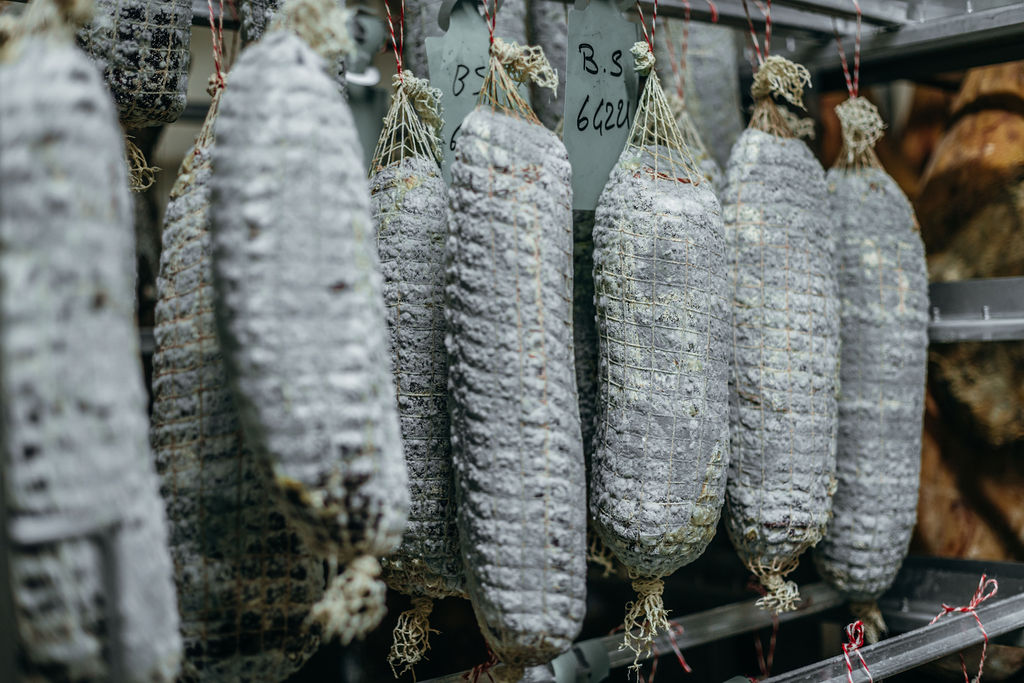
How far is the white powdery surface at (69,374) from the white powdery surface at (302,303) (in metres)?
0.08

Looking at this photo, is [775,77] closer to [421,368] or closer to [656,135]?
[656,135]

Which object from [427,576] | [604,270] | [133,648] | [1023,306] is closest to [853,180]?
[1023,306]

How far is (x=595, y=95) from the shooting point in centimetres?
109

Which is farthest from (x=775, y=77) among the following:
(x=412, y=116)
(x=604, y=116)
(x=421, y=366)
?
(x=421, y=366)

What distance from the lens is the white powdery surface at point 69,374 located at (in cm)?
57

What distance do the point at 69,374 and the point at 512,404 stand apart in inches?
15.8

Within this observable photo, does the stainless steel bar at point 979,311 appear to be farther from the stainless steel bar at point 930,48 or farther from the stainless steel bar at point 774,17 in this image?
the stainless steel bar at point 774,17

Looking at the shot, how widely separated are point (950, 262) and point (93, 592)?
1.54 metres

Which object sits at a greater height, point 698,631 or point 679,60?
point 679,60

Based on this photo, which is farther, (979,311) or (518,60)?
(979,311)

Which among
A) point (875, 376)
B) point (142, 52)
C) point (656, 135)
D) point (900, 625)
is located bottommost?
point (900, 625)

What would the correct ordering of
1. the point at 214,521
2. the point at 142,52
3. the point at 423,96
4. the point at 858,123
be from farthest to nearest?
1. the point at 858,123
2. the point at 423,96
3. the point at 142,52
4. the point at 214,521

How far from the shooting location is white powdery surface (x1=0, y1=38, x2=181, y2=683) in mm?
571

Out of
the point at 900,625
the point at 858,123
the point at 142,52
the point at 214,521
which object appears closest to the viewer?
the point at 214,521
